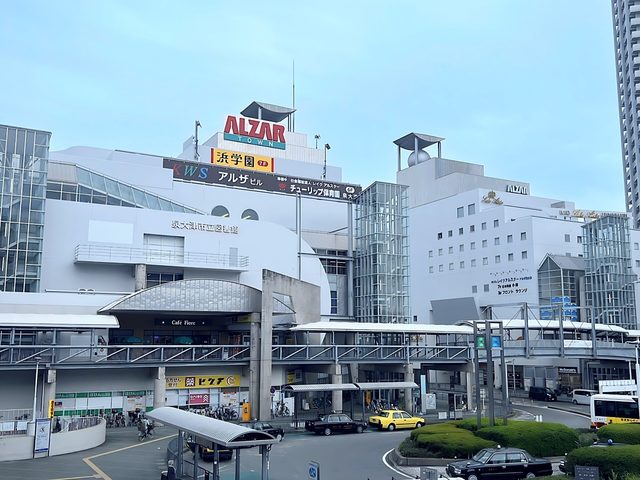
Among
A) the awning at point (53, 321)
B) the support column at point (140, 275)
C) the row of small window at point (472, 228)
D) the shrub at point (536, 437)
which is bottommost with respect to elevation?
the shrub at point (536, 437)

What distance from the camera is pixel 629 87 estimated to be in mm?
122750

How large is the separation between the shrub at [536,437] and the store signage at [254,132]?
2166 inches

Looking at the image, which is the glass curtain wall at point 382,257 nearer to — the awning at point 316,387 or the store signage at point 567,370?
the store signage at point 567,370

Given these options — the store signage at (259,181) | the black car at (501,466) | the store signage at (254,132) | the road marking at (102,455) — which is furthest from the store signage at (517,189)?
the black car at (501,466)

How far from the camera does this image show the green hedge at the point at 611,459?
2061 centimetres

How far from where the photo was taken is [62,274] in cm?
4650

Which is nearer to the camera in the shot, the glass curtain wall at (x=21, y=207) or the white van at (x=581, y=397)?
the glass curtain wall at (x=21, y=207)

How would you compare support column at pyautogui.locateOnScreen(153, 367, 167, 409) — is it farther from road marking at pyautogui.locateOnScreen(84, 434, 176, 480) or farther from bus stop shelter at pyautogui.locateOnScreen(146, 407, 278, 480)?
bus stop shelter at pyautogui.locateOnScreen(146, 407, 278, 480)

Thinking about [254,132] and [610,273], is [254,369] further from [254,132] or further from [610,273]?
[610,273]

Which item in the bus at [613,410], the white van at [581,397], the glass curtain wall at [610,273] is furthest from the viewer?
the glass curtain wall at [610,273]

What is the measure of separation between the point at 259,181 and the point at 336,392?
3024 cm

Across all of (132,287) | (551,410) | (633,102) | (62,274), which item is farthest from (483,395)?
(633,102)

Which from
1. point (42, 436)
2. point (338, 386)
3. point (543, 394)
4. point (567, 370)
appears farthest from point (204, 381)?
point (567, 370)

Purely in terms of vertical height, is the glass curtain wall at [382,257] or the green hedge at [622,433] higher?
the glass curtain wall at [382,257]
